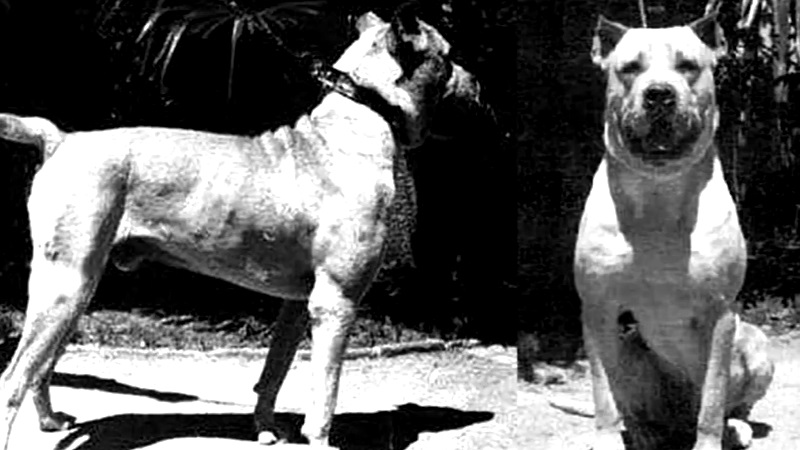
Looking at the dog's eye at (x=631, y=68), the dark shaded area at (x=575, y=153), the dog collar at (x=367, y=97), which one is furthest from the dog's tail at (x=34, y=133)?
the dog's eye at (x=631, y=68)

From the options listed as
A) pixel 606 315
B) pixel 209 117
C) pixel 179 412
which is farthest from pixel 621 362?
pixel 209 117

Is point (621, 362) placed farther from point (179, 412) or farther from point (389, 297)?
point (389, 297)

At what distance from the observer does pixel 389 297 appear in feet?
15.4

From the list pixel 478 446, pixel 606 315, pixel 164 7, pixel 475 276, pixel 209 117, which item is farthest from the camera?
pixel 209 117

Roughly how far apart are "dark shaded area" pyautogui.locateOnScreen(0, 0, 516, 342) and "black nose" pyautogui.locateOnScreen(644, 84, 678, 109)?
0.96 m

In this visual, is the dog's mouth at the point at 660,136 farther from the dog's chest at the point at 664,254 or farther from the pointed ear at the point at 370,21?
the pointed ear at the point at 370,21

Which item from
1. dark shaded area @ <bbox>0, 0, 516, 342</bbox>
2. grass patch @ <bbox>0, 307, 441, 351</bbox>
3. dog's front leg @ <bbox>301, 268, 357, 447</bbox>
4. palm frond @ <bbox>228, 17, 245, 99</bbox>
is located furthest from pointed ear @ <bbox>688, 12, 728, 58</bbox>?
grass patch @ <bbox>0, 307, 441, 351</bbox>

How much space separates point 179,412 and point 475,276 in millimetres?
924

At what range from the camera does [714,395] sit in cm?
244

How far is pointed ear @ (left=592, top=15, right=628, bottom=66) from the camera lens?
2281mm

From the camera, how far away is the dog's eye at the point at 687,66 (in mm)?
2207

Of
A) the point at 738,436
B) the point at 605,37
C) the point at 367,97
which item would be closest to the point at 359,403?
the point at 367,97

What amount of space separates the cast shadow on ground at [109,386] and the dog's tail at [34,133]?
36.3 inches

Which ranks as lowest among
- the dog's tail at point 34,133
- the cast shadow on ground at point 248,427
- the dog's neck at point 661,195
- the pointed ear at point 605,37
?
the cast shadow on ground at point 248,427
